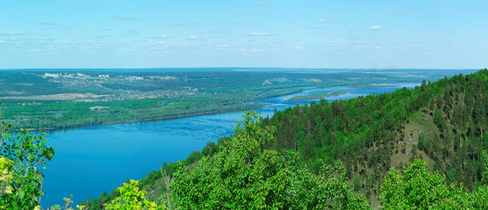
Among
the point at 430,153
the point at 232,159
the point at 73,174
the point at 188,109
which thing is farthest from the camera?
the point at 188,109

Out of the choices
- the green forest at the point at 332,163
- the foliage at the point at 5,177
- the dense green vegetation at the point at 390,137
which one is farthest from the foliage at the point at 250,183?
the dense green vegetation at the point at 390,137

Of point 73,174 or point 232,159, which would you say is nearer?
point 232,159

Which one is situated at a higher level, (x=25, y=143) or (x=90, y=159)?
(x=25, y=143)

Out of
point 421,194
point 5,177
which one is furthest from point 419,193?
point 5,177

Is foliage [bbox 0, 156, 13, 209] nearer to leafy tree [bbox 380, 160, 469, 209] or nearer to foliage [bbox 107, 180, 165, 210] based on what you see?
foliage [bbox 107, 180, 165, 210]

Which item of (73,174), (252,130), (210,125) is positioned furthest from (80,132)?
(252,130)

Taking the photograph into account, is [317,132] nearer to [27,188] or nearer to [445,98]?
[445,98]

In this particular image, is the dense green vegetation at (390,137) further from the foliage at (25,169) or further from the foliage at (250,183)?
the foliage at (25,169)

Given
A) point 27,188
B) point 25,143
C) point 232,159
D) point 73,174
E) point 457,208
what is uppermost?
point 25,143
